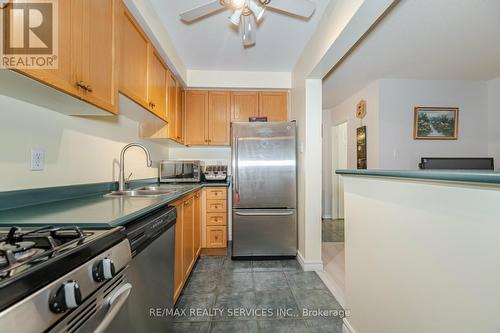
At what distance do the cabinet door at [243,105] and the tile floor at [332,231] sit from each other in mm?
2208

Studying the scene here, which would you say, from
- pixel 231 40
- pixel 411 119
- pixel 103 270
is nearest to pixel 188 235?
pixel 103 270

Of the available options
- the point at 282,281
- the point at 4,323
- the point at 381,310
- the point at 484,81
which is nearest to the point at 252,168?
the point at 282,281

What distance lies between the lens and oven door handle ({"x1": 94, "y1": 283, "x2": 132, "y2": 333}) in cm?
65

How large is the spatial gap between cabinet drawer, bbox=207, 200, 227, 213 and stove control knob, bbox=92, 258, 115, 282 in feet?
6.75

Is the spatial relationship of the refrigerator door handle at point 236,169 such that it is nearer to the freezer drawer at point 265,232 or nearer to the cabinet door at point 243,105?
the freezer drawer at point 265,232

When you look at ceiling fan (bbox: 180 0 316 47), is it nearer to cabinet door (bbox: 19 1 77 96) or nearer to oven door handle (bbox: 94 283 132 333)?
cabinet door (bbox: 19 1 77 96)

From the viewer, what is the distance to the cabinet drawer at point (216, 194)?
2.73m

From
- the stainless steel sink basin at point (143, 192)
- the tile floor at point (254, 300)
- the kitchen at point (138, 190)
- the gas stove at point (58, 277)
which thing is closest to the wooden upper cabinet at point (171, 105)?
the kitchen at point (138, 190)

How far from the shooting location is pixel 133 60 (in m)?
1.58

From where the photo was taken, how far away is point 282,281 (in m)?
2.09

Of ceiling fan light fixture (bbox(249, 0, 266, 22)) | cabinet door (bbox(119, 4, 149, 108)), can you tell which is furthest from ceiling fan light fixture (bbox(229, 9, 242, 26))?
cabinet door (bbox(119, 4, 149, 108))

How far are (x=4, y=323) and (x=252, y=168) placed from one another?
224 cm

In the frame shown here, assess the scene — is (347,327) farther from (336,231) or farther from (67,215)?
(336,231)

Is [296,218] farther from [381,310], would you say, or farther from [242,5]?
[242,5]
